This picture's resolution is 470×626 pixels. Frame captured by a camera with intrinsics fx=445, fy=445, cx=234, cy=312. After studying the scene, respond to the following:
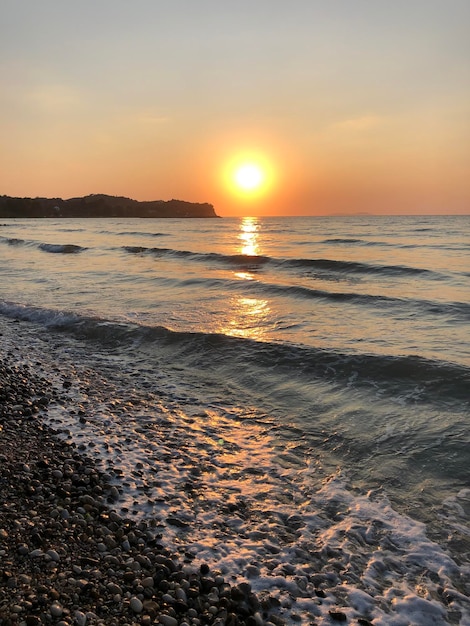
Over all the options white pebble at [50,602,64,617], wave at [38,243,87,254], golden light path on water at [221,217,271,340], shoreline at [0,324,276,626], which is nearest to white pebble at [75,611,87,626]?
shoreline at [0,324,276,626]

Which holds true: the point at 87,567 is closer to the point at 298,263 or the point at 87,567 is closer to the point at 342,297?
the point at 342,297

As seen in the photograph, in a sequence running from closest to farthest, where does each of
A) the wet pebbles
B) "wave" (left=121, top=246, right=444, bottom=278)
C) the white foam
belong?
the wet pebbles, the white foam, "wave" (left=121, top=246, right=444, bottom=278)

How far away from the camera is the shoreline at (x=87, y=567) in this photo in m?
3.27

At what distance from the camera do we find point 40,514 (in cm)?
430

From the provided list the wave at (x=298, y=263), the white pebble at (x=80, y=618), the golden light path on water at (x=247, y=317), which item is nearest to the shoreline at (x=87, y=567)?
the white pebble at (x=80, y=618)

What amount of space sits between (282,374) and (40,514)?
19.6 feet

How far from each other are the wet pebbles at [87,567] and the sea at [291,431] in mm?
244

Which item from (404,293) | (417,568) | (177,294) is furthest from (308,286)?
(417,568)

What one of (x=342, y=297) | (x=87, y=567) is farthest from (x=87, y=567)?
(x=342, y=297)

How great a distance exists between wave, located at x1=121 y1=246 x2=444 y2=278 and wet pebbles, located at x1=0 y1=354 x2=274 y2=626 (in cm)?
2057

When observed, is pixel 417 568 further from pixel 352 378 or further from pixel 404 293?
pixel 404 293

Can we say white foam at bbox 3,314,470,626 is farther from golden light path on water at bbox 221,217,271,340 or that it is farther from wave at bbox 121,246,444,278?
wave at bbox 121,246,444,278

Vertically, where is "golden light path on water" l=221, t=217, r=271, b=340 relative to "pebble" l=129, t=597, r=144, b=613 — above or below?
above

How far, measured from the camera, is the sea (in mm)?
4086
